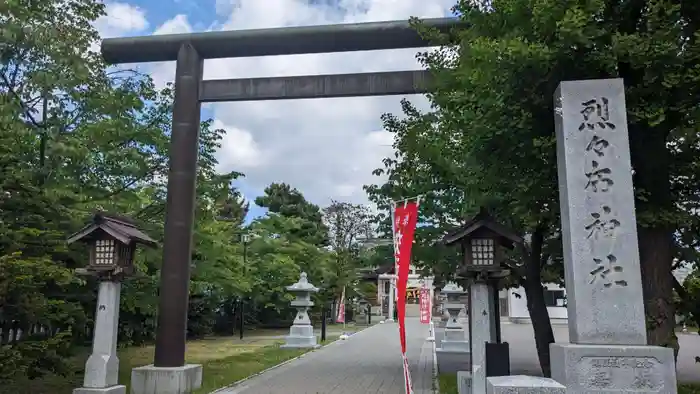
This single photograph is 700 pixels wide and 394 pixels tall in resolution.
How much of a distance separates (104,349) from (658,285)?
332 inches

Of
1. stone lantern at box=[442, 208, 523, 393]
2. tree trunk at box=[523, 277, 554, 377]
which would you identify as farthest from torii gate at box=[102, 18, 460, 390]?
tree trunk at box=[523, 277, 554, 377]

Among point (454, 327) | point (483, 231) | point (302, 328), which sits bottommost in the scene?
point (302, 328)

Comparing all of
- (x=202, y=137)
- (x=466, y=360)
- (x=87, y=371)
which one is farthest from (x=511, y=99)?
(x=466, y=360)

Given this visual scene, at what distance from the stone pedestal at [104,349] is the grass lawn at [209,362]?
912 mm

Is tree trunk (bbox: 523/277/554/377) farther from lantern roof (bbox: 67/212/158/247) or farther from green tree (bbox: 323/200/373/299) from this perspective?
green tree (bbox: 323/200/373/299)

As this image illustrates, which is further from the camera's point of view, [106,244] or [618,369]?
[106,244]

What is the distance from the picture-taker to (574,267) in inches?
248

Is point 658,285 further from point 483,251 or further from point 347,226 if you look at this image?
point 347,226

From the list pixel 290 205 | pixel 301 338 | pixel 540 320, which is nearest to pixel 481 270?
pixel 540 320

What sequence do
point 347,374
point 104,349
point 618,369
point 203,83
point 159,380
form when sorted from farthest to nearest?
1. point 347,374
2. point 203,83
3. point 159,380
4. point 104,349
5. point 618,369

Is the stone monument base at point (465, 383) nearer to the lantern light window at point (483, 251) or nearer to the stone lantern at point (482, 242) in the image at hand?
the stone lantern at point (482, 242)

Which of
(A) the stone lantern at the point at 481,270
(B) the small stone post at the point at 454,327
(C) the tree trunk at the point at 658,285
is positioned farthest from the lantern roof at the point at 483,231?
(B) the small stone post at the point at 454,327

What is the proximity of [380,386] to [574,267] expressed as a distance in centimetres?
702

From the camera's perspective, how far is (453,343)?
1917 cm
